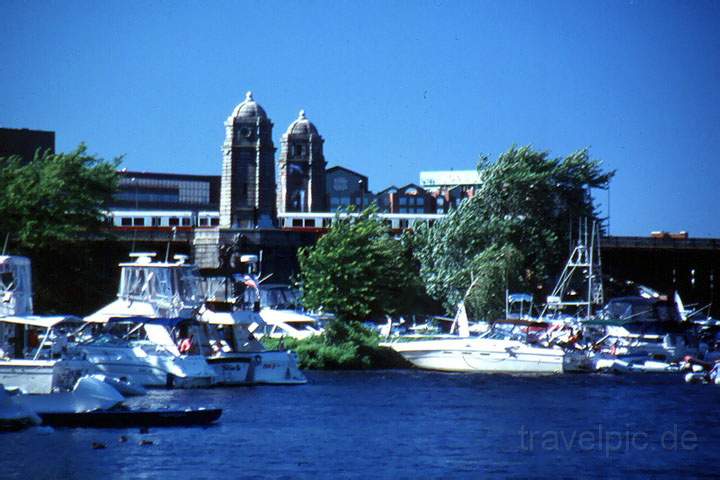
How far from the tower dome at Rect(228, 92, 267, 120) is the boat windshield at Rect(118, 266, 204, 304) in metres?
59.9

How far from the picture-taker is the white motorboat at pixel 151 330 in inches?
2499

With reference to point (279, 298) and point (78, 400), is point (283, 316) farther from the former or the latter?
point (78, 400)

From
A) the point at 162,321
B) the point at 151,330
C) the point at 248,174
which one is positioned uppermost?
the point at 248,174

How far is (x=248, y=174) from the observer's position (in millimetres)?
128375

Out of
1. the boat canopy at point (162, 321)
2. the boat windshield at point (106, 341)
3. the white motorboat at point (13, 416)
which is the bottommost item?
the white motorboat at point (13, 416)

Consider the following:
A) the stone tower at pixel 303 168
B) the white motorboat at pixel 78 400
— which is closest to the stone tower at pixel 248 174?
the stone tower at pixel 303 168

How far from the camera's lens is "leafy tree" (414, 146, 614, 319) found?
346ft

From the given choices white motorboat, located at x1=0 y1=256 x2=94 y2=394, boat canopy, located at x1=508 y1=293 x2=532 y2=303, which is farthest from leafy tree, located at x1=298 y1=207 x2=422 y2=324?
white motorboat, located at x1=0 y1=256 x2=94 y2=394

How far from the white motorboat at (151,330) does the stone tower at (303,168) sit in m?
98.0

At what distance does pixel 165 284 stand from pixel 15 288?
975 centimetres

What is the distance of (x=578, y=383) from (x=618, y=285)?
5460 cm

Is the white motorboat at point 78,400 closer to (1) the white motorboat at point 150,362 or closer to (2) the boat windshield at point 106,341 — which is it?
(1) the white motorboat at point 150,362

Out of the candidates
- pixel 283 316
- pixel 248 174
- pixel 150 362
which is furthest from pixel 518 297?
pixel 150 362

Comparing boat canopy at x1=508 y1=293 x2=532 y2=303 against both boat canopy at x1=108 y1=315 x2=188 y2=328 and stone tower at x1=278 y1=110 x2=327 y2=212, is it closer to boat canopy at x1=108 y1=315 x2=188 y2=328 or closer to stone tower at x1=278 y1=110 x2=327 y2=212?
boat canopy at x1=108 y1=315 x2=188 y2=328
